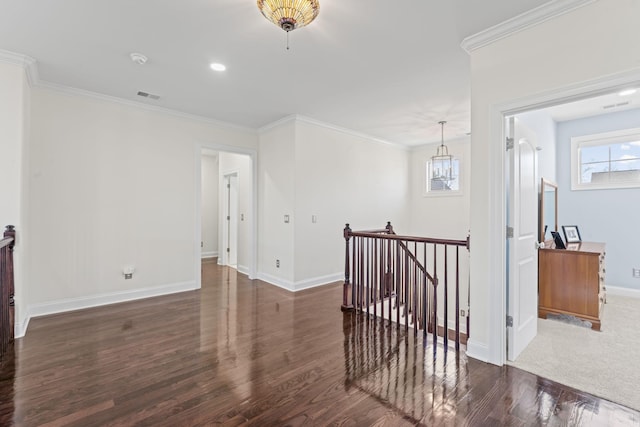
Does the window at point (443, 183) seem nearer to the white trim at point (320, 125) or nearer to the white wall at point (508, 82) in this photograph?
the white trim at point (320, 125)

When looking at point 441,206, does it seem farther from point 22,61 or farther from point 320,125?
point 22,61

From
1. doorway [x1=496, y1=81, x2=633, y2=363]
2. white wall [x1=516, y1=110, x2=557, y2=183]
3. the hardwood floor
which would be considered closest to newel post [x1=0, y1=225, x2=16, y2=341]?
the hardwood floor

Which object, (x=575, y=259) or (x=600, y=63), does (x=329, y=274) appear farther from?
(x=600, y=63)

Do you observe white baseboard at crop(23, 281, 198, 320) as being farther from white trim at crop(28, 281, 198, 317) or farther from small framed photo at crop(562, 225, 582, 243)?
small framed photo at crop(562, 225, 582, 243)

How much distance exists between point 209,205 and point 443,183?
5.83 m

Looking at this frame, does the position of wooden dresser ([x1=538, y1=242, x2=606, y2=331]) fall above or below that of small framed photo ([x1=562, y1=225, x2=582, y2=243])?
below

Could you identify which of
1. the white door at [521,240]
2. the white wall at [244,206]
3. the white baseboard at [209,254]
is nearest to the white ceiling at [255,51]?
the white door at [521,240]

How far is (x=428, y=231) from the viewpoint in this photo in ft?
22.2

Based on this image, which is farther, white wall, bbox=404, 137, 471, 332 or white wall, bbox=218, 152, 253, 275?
white wall, bbox=404, 137, 471, 332

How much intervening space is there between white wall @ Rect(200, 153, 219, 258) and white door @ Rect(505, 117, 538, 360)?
6.87m

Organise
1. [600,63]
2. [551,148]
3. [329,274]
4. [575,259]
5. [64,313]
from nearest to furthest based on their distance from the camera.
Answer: [600,63] < [575,259] < [64,313] < [551,148] < [329,274]

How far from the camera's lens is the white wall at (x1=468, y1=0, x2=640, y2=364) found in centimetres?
192

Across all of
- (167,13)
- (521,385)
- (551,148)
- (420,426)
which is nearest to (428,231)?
(551,148)

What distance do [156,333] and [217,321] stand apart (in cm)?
61
